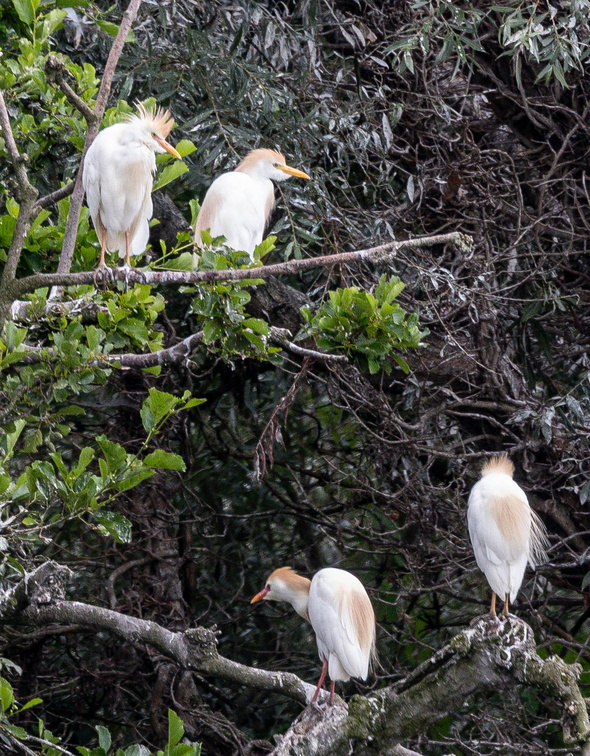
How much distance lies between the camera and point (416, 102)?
139 inches

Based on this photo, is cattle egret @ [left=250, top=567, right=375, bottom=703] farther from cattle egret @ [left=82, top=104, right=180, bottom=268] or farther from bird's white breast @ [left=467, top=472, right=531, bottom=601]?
cattle egret @ [left=82, top=104, right=180, bottom=268]

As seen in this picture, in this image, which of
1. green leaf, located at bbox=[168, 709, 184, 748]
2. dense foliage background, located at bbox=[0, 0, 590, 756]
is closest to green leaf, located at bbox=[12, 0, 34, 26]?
dense foliage background, located at bbox=[0, 0, 590, 756]

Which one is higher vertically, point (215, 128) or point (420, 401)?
point (215, 128)

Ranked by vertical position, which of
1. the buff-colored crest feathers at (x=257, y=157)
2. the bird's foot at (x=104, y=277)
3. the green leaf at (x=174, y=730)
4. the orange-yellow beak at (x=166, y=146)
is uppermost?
the orange-yellow beak at (x=166, y=146)

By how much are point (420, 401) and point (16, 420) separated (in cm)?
177

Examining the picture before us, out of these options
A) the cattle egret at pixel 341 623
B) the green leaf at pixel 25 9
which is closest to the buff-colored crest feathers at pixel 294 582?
the cattle egret at pixel 341 623

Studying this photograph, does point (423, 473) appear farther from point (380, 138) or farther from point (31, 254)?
point (31, 254)

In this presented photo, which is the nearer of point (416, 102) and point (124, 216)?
point (124, 216)

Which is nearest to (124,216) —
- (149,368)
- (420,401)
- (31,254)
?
(31,254)

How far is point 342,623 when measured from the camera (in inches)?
117

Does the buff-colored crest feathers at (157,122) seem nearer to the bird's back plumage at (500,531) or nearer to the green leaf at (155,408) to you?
the green leaf at (155,408)

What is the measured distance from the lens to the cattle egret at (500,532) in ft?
8.44

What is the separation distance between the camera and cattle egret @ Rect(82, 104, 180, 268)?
2430mm

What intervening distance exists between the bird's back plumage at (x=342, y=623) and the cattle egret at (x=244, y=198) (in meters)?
1.09
